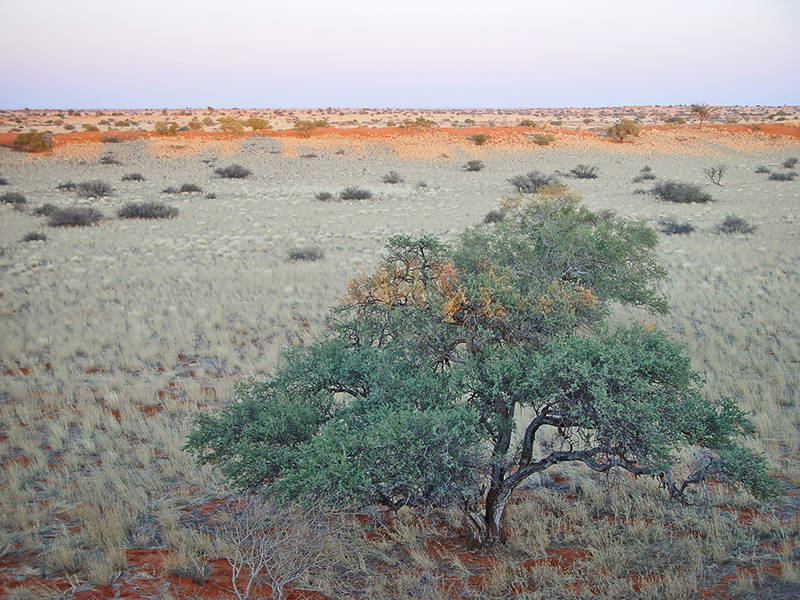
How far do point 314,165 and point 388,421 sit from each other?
4135 cm

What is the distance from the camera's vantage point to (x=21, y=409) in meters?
8.53

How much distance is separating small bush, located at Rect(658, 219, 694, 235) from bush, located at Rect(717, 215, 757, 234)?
1.06 meters

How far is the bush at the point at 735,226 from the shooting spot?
21188 mm

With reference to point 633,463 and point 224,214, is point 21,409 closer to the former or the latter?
point 633,463

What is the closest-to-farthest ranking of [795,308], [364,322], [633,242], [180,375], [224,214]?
[364,322]
[633,242]
[180,375]
[795,308]
[224,214]

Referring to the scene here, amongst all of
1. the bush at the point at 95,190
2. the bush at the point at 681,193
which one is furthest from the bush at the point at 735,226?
the bush at the point at 95,190

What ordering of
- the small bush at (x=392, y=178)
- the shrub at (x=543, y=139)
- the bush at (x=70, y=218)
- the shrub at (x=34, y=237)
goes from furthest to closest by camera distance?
the shrub at (x=543, y=139) → the small bush at (x=392, y=178) → the bush at (x=70, y=218) → the shrub at (x=34, y=237)

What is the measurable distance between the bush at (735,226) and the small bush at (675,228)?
1058 mm

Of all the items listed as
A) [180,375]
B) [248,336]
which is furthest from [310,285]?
[180,375]

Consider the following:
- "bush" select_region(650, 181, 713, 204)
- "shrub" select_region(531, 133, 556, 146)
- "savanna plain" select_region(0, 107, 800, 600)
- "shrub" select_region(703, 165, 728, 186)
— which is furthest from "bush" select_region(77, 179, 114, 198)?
"shrub" select_region(703, 165, 728, 186)

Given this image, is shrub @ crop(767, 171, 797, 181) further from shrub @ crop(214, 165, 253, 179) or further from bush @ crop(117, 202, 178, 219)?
bush @ crop(117, 202, 178, 219)

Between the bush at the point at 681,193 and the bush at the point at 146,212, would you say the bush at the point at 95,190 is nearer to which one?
the bush at the point at 146,212

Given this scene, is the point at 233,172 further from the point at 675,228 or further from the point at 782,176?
the point at 782,176

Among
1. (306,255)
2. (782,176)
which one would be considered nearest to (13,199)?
(306,255)
